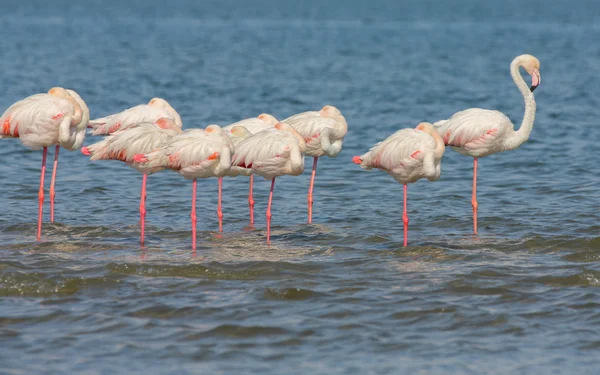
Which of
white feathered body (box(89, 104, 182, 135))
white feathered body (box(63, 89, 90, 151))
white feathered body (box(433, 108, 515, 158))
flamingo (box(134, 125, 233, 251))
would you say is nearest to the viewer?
flamingo (box(134, 125, 233, 251))

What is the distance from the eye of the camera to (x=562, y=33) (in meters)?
46.6

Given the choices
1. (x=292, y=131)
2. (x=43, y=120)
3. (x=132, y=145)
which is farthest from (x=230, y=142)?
(x=43, y=120)

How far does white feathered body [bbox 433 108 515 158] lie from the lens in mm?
9891

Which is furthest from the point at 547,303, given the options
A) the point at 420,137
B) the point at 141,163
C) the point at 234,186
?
the point at 234,186

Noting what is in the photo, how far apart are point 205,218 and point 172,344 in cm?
441

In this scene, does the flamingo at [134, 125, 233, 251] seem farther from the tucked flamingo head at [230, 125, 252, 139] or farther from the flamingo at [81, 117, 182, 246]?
the tucked flamingo head at [230, 125, 252, 139]

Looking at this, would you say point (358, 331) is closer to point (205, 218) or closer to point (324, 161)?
point (205, 218)

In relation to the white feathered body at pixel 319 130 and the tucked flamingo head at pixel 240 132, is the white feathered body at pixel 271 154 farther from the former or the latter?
the white feathered body at pixel 319 130

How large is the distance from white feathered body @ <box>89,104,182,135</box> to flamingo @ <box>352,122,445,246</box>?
2.43 m

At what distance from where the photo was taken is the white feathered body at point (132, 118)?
1021cm

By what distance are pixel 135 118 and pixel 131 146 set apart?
1.40m

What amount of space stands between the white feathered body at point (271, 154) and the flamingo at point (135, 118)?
133 centimetres

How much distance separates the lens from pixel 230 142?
904 centimetres

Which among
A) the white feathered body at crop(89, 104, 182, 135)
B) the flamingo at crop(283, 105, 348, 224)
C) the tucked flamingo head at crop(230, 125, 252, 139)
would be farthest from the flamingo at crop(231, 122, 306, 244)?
the white feathered body at crop(89, 104, 182, 135)
